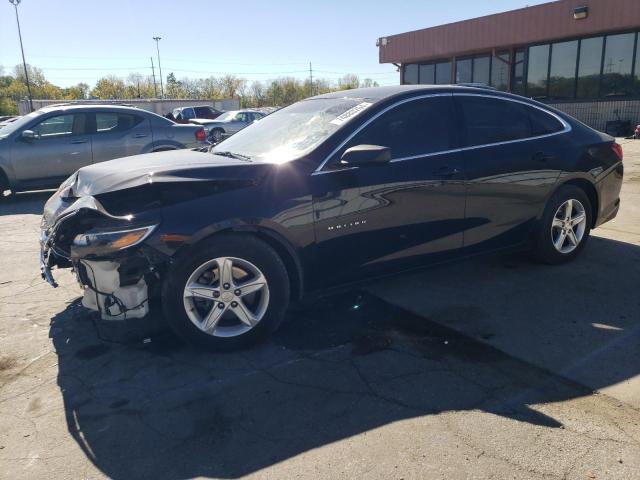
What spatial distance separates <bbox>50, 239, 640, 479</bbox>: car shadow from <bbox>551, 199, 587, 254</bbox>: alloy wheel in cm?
125

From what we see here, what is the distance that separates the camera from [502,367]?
3.34m

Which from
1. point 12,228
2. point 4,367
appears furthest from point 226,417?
point 12,228

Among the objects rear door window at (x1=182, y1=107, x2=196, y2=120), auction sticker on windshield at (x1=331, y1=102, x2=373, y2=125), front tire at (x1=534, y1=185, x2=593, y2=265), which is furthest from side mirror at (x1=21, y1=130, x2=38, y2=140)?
rear door window at (x1=182, y1=107, x2=196, y2=120)

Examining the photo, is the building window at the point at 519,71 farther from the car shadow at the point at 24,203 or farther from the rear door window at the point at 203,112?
the car shadow at the point at 24,203

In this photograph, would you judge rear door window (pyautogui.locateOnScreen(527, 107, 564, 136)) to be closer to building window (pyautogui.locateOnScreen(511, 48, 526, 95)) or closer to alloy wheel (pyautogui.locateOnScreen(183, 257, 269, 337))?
alloy wheel (pyautogui.locateOnScreen(183, 257, 269, 337))

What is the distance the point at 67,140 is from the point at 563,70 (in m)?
19.7

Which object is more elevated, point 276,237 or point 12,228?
point 276,237

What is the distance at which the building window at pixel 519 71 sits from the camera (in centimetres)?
2330

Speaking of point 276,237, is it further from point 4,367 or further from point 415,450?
point 4,367

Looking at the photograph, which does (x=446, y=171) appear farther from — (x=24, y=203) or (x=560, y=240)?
(x=24, y=203)

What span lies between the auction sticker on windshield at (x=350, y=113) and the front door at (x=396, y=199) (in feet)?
0.45

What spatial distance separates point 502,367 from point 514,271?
1.99 meters

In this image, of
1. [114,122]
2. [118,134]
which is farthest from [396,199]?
[114,122]

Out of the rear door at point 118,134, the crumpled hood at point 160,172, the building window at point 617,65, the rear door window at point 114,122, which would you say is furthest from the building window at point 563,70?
the crumpled hood at point 160,172
